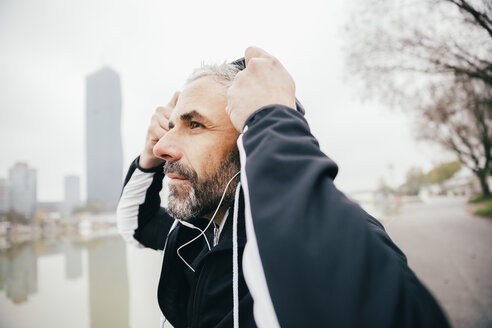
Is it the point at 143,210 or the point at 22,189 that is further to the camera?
the point at 22,189

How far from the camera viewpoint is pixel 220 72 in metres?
1.32

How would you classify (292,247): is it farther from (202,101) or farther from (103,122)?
(103,122)

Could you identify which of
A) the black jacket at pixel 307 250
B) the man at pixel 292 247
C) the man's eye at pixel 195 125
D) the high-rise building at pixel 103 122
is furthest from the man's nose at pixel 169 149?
the high-rise building at pixel 103 122

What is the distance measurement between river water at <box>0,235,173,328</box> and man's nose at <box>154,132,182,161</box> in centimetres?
308

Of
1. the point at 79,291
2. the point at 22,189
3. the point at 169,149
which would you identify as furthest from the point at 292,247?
the point at 22,189

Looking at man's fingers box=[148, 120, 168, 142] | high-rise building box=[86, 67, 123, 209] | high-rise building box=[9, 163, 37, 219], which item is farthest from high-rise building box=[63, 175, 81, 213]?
man's fingers box=[148, 120, 168, 142]

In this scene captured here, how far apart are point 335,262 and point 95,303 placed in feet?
37.6

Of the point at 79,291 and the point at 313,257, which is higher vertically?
the point at 313,257

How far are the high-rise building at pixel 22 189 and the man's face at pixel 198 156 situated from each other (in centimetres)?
2449

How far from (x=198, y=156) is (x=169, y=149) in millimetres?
148

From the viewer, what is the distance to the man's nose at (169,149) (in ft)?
3.54

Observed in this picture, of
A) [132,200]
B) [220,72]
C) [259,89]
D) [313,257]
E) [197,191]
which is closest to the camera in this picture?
[313,257]

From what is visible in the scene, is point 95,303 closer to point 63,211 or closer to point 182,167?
point 182,167

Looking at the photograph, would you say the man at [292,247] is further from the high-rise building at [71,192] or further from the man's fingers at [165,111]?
the high-rise building at [71,192]
